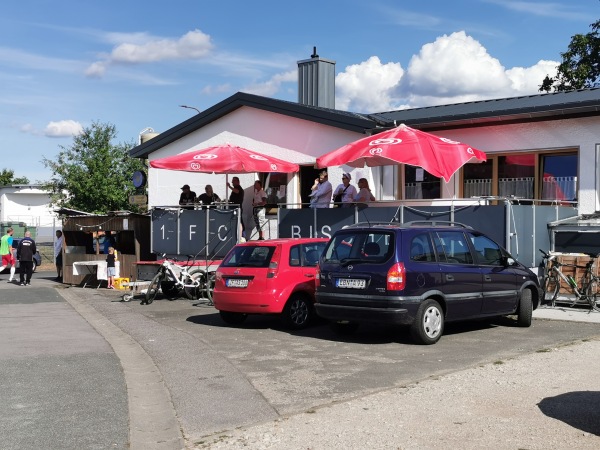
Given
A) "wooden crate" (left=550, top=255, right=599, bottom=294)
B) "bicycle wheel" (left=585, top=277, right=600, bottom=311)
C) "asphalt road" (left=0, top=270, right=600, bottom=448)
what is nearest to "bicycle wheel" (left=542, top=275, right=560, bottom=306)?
"wooden crate" (left=550, top=255, right=599, bottom=294)

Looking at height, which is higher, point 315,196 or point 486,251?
point 315,196

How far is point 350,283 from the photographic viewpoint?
10906 mm

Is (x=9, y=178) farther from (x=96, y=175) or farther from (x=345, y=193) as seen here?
(x=345, y=193)

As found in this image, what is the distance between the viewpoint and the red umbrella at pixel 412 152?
48.0 feet

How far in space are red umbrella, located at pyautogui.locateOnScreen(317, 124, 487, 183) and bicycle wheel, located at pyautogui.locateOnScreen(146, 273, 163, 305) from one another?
4.35 m

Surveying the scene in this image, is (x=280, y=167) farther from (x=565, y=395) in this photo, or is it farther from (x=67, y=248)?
(x=565, y=395)

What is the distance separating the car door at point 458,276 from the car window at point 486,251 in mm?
205

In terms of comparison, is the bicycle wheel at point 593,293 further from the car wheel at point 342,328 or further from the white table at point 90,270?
the white table at point 90,270

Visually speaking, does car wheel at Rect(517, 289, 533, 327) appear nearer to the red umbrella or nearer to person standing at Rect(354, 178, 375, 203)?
the red umbrella

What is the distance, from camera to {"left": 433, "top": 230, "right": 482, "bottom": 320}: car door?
10969 mm

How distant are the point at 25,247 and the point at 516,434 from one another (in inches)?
789

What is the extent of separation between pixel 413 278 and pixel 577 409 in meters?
3.82

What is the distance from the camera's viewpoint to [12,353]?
10539 mm

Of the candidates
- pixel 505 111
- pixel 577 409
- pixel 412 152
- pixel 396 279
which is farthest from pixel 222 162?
pixel 577 409
